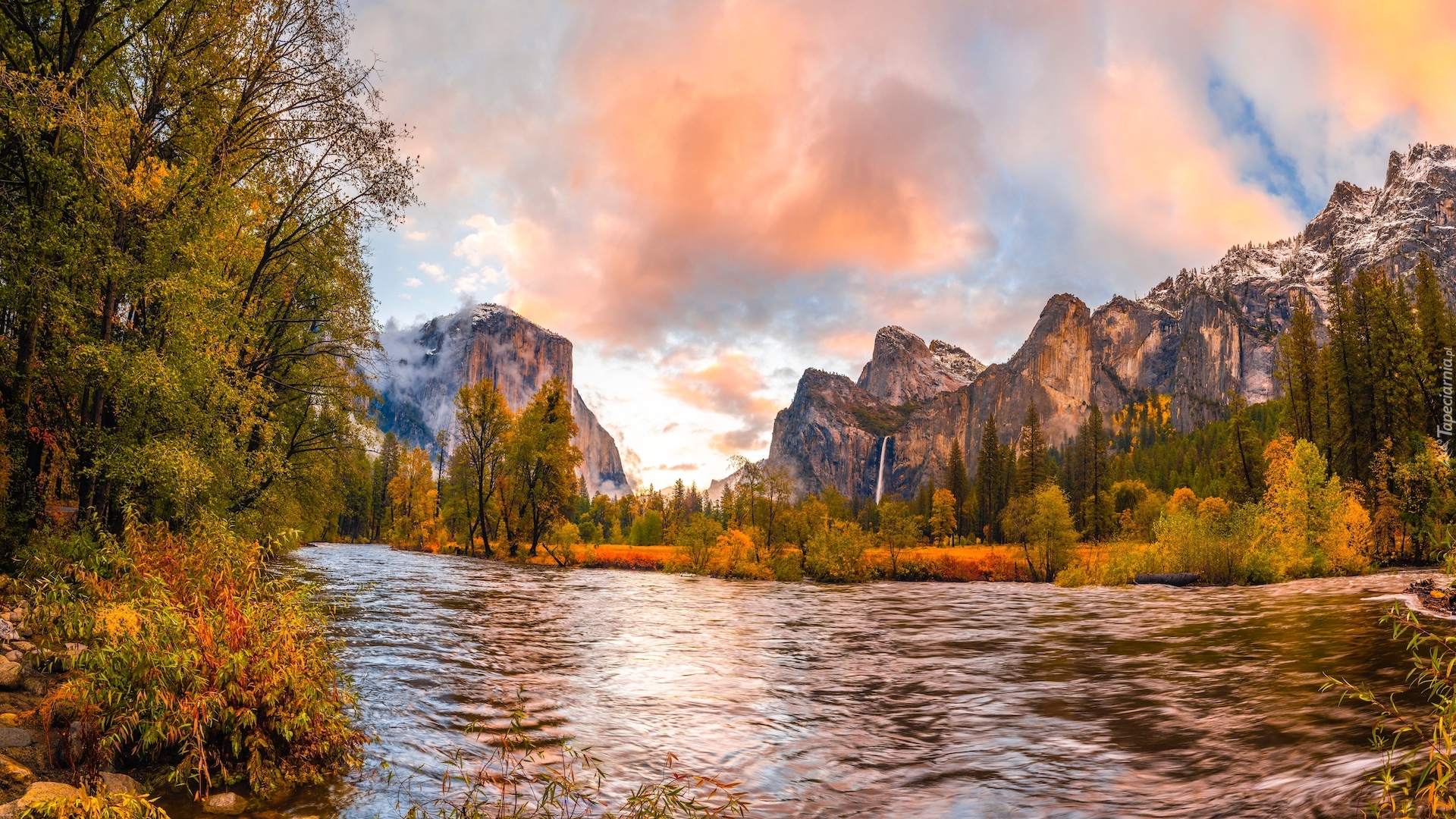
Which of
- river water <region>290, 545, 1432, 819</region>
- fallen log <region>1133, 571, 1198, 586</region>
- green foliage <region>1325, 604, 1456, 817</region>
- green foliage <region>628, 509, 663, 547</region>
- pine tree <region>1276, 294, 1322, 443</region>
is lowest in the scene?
green foliage <region>628, 509, 663, 547</region>

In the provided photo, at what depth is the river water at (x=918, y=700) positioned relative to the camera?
730cm

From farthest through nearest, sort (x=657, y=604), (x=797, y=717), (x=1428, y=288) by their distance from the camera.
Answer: (x=1428, y=288)
(x=657, y=604)
(x=797, y=717)

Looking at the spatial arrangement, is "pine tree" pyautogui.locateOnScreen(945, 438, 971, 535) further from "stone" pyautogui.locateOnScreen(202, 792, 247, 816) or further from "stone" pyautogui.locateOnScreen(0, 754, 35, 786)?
"stone" pyautogui.locateOnScreen(0, 754, 35, 786)

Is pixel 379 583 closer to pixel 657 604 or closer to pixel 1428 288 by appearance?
pixel 657 604

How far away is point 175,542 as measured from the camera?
1338 centimetres

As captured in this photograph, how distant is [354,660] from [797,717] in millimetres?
9090

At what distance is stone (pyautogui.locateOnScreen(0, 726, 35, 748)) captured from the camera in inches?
242

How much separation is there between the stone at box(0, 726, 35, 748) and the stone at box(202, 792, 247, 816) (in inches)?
69.5

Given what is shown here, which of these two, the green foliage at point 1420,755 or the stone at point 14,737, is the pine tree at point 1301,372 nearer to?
the green foliage at point 1420,755

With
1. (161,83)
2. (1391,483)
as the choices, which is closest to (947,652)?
(161,83)

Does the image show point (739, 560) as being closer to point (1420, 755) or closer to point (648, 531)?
point (1420, 755)

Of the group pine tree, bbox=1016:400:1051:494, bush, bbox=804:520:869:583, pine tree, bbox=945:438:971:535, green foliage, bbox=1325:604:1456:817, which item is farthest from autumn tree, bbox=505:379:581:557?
pine tree, bbox=945:438:971:535

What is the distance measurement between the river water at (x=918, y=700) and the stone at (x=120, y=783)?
4.32 feet

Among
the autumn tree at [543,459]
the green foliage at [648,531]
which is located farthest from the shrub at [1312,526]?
the green foliage at [648,531]
